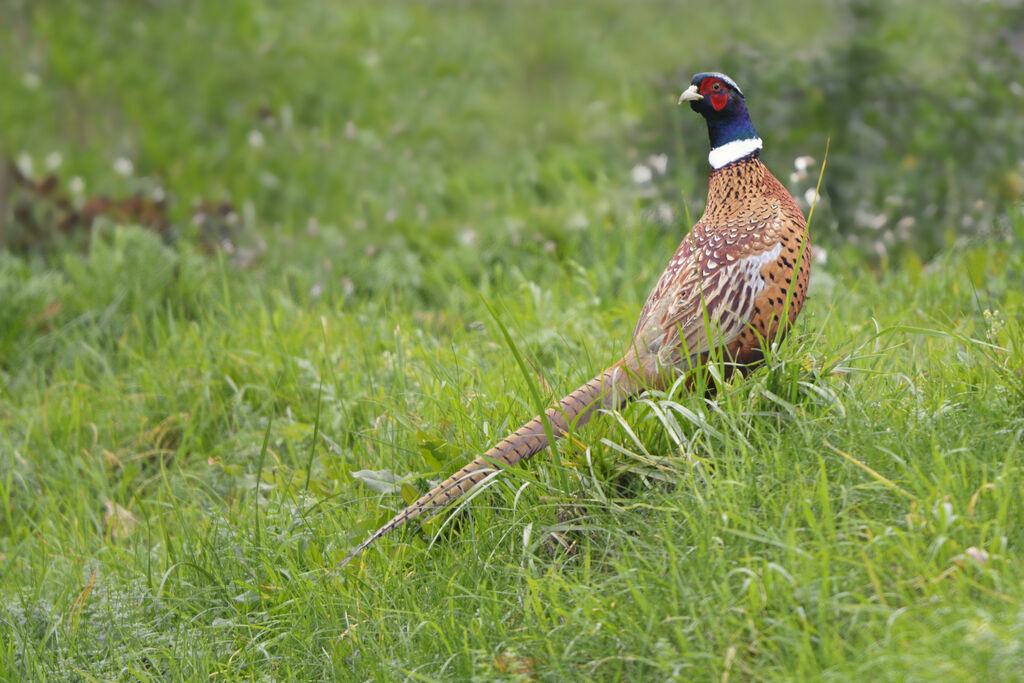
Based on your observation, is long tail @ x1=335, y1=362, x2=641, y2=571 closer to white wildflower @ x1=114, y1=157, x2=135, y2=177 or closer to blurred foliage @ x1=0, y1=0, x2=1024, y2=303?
blurred foliage @ x1=0, y1=0, x2=1024, y2=303

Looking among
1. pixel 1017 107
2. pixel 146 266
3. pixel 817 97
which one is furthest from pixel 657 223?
pixel 146 266

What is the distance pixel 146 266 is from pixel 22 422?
1.14 metres

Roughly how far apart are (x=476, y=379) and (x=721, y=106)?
3.96 feet

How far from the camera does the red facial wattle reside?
127 inches

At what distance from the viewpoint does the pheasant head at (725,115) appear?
324 cm

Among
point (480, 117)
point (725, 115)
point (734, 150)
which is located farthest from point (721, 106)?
point (480, 117)

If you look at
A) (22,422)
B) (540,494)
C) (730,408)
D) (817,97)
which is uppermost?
(817,97)

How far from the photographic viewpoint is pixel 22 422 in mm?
4465

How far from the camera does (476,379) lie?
371 cm

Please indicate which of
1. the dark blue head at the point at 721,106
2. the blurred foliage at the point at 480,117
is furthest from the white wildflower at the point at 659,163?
the dark blue head at the point at 721,106

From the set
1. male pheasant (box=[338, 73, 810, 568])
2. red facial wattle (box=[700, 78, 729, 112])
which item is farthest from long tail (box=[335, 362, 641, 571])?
red facial wattle (box=[700, 78, 729, 112])

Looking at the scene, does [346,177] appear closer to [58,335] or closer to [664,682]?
[58,335]

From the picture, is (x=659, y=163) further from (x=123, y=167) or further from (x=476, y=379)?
(x=123, y=167)

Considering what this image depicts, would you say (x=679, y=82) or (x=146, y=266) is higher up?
(x=679, y=82)
